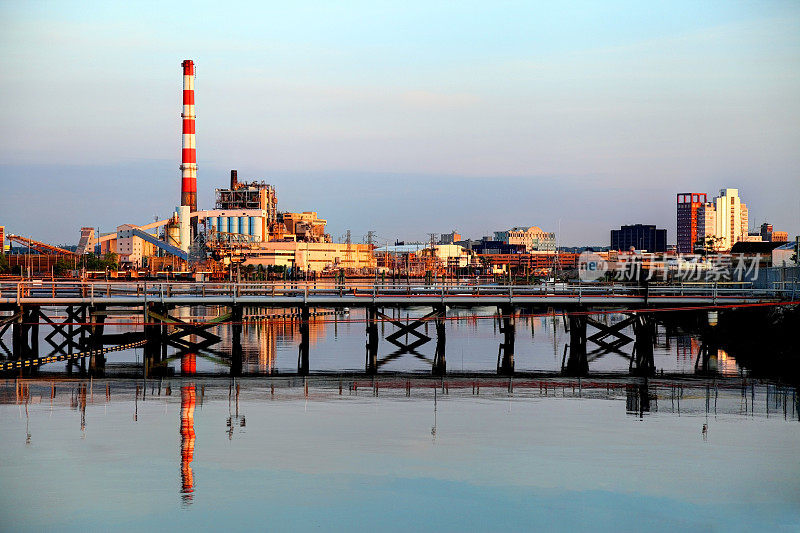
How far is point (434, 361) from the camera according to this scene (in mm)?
51750

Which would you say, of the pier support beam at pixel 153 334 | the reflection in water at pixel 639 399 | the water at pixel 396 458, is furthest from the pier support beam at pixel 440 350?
the pier support beam at pixel 153 334

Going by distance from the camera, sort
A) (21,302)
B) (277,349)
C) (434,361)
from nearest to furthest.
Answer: (21,302)
(434,361)
(277,349)

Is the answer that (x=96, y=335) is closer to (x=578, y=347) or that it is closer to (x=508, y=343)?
(x=508, y=343)

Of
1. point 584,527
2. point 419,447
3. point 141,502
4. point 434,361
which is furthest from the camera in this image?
point 434,361

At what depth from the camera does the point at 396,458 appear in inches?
1029

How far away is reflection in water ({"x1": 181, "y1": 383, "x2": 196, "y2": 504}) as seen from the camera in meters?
22.7

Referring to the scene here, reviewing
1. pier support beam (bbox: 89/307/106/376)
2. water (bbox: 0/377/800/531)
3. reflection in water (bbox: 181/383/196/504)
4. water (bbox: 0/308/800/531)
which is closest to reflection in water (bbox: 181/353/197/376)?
water (bbox: 0/308/800/531)

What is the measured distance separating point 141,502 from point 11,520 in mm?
2700

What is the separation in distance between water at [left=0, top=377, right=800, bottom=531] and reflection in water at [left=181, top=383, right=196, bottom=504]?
8cm

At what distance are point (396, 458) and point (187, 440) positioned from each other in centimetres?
637

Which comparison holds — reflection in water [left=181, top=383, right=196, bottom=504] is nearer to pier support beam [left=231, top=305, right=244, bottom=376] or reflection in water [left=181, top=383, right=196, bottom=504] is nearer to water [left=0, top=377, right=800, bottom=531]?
water [left=0, top=377, right=800, bottom=531]

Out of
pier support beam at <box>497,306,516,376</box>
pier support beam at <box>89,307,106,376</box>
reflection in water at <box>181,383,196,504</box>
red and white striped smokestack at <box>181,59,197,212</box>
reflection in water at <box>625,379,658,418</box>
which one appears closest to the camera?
reflection in water at <box>181,383,196,504</box>

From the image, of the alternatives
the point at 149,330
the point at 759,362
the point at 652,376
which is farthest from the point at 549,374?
the point at 149,330

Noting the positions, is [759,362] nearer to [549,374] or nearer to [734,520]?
[549,374]
